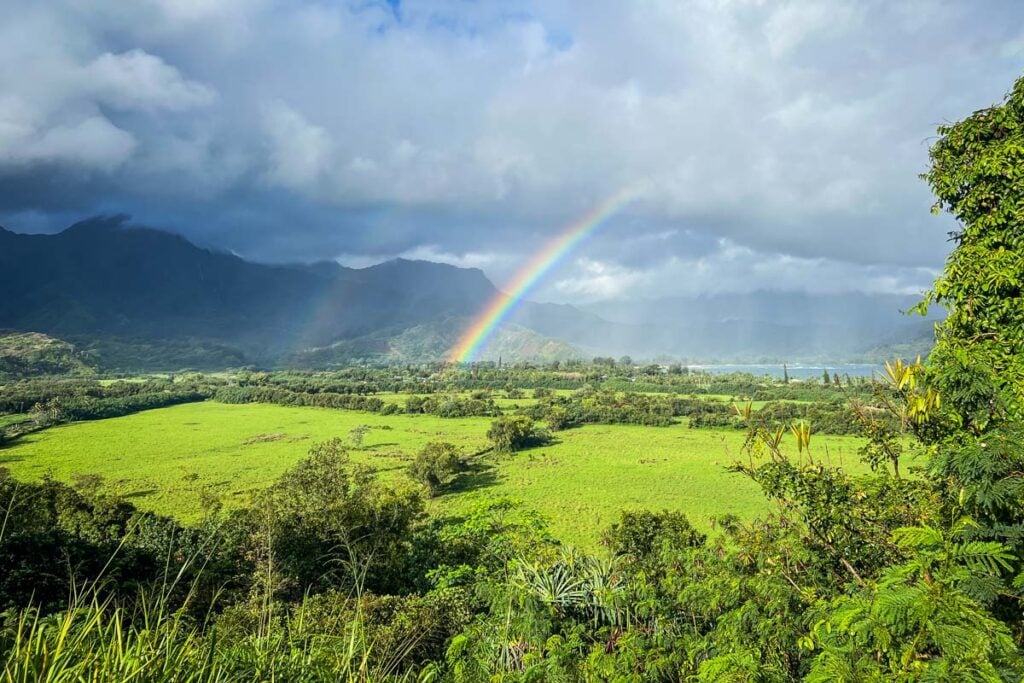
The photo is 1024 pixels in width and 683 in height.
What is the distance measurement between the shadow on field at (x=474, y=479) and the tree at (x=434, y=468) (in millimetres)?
875

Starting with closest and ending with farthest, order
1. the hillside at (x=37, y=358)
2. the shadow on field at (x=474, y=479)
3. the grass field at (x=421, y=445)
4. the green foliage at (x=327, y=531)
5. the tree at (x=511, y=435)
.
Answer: the green foliage at (x=327, y=531) → the grass field at (x=421, y=445) → the shadow on field at (x=474, y=479) → the tree at (x=511, y=435) → the hillside at (x=37, y=358)

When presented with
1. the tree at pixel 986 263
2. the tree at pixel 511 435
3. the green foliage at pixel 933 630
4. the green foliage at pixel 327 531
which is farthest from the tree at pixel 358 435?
the green foliage at pixel 933 630

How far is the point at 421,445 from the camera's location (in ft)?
193

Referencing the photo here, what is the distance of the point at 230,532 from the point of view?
58.8ft

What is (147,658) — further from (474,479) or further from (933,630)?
(474,479)

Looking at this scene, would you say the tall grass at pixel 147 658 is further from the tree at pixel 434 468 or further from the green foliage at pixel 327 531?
the tree at pixel 434 468

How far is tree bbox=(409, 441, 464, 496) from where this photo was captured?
42125 millimetres

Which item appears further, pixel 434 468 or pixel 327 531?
pixel 434 468

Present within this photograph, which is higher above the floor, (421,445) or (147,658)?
(147,658)

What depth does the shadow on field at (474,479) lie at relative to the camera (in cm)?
4264

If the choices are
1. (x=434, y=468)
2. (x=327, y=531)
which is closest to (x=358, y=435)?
(x=434, y=468)

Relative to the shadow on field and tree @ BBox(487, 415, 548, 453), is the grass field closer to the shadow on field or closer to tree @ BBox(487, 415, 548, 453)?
the shadow on field

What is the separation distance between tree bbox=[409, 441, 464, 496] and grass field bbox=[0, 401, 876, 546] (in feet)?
4.70

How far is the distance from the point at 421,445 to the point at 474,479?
15.1 metres
